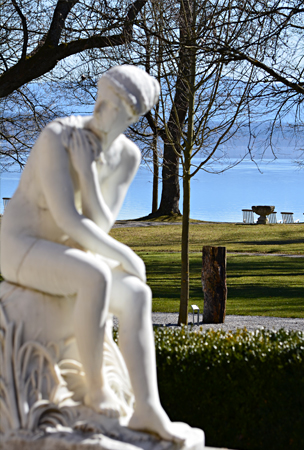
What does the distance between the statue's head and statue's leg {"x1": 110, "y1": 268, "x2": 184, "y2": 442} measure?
2.97ft

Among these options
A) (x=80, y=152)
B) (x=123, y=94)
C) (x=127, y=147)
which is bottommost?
(x=80, y=152)

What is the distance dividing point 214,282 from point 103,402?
611 centimetres

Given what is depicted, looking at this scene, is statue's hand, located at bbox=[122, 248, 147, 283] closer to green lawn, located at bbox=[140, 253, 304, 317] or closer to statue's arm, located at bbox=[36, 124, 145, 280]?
statue's arm, located at bbox=[36, 124, 145, 280]

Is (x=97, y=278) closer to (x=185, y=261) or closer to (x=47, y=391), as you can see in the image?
(x=47, y=391)

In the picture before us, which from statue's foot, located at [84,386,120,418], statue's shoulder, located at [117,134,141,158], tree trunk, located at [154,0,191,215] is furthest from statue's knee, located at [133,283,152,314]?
tree trunk, located at [154,0,191,215]

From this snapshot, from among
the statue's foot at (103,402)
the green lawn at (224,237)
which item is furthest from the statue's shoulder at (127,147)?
the green lawn at (224,237)

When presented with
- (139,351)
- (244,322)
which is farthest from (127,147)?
(244,322)

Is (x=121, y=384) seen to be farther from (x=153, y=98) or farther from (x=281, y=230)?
(x=281, y=230)

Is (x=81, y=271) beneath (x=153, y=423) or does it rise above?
above

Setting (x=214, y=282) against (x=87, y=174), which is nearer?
(x=87, y=174)

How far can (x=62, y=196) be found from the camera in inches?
131

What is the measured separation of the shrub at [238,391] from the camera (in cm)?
493

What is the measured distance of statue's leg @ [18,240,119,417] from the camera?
3240mm

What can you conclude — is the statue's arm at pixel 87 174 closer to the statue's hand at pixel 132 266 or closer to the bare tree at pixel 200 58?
the statue's hand at pixel 132 266
